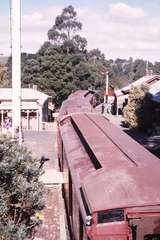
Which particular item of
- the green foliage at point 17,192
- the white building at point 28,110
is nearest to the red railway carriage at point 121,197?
the green foliage at point 17,192

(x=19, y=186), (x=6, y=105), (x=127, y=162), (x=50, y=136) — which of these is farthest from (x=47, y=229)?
(x=6, y=105)

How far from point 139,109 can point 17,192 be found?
23930mm

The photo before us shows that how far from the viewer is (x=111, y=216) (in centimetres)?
468

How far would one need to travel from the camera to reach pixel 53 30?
57219mm

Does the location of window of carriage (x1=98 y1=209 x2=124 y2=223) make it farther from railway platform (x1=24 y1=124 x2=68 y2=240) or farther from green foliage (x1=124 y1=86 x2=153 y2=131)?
green foliage (x1=124 y1=86 x2=153 y2=131)

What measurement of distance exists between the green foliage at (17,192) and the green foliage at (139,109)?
22357 millimetres

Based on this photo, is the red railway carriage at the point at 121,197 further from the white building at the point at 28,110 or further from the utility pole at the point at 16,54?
the white building at the point at 28,110

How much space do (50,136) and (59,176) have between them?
50.3 ft

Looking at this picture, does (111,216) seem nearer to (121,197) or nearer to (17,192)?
(121,197)

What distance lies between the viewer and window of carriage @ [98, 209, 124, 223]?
15.2ft

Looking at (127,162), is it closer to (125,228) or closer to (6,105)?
(125,228)

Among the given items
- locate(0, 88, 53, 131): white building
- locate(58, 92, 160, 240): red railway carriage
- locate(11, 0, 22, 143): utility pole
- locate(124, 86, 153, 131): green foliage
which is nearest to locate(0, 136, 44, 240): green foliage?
locate(58, 92, 160, 240): red railway carriage

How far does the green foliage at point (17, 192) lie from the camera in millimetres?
5863

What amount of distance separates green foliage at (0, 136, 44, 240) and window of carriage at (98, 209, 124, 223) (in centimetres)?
157
